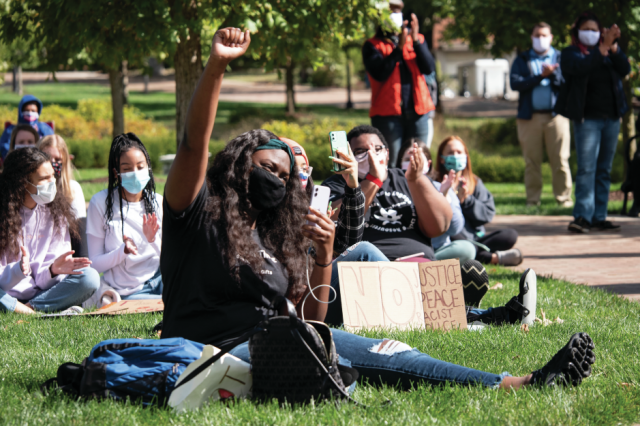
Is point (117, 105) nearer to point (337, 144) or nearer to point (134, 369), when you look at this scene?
point (337, 144)

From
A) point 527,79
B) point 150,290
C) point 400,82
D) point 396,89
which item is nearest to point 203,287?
point 150,290

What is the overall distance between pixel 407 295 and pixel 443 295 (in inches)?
8.9

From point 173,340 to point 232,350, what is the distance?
26 cm

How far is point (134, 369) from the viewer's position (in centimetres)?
314

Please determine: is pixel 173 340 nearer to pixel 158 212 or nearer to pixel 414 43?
pixel 158 212

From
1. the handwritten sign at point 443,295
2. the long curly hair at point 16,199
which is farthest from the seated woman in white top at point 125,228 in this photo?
the handwritten sign at point 443,295

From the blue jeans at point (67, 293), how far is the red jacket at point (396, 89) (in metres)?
4.23

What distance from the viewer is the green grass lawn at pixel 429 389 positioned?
→ 9.87 feet

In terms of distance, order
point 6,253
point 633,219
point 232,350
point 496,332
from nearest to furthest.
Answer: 1. point 232,350
2. point 496,332
3. point 6,253
4. point 633,219

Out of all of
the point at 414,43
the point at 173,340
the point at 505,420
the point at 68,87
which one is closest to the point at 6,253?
the point at 173,340

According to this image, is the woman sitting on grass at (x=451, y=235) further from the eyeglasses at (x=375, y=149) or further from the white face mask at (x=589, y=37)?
Answer: the white face mask at (x=589, y=37)

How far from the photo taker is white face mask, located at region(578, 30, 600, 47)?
29.3ft

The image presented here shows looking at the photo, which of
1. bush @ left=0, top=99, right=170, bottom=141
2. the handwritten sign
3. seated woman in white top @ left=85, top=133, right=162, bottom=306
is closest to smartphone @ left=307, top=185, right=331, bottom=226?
the handwritten sign

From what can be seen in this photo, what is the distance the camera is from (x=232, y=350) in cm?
321
